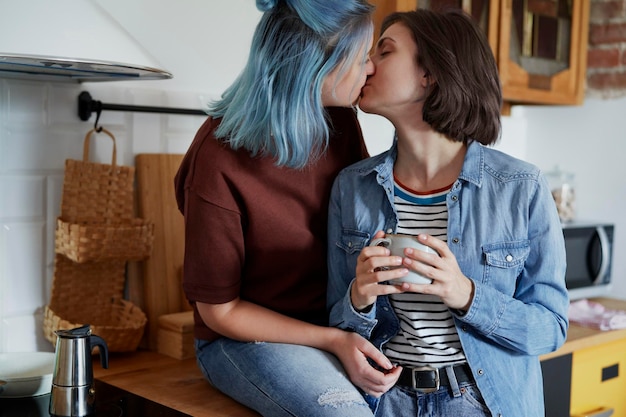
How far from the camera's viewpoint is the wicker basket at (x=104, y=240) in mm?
1740

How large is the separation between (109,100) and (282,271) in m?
0.59

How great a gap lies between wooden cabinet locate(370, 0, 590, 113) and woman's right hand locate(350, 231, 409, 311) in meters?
1.15

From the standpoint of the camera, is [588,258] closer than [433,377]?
No

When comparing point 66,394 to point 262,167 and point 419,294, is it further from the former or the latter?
point 419,294

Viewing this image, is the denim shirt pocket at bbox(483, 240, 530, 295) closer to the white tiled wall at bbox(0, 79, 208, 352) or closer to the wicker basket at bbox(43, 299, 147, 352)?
the wicker basket at bbox(43, 299, 147, 352)

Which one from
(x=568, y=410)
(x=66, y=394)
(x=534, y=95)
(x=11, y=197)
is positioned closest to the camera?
(x=66, y=394)

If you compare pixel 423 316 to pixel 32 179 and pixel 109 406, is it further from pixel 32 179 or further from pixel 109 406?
pixel 32 179

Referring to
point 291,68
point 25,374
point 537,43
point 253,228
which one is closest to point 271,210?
point 253,228

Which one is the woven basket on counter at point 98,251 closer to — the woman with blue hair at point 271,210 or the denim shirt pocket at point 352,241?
the woman with blue hair at point 271,210

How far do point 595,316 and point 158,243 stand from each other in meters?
1.30

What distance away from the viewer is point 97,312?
74.9 inches

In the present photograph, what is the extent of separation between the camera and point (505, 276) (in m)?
1.50

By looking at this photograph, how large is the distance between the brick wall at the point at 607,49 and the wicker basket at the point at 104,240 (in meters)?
1.77

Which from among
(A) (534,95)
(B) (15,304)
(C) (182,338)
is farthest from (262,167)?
(A) (534,95)
